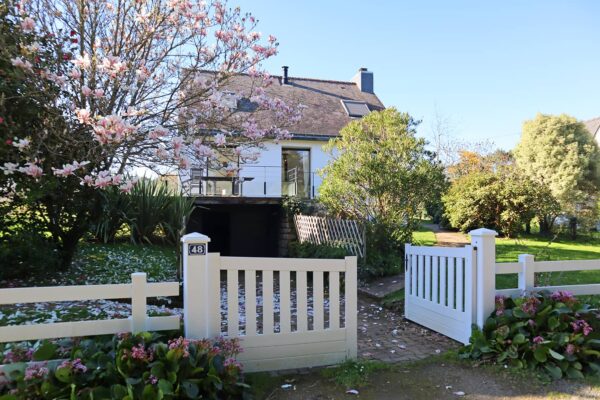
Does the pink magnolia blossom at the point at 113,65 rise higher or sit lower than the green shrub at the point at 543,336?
higher

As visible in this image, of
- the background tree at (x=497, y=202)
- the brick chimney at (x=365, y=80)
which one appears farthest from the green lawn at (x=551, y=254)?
the brick chimney at (x=365, y=80)

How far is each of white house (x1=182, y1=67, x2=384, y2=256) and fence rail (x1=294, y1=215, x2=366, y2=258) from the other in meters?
1.24

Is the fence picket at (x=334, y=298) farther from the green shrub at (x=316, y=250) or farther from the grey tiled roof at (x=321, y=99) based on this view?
the grey tiled roof at (x=321, y=99)

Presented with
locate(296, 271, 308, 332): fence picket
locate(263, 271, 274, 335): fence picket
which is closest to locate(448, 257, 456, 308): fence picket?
locate(296, 271, 308, 332): fence picket

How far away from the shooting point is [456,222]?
40.5 ft

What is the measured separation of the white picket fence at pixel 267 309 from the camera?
2900mm

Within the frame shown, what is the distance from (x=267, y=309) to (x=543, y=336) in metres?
2.25

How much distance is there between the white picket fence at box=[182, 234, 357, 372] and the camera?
9.52 feet

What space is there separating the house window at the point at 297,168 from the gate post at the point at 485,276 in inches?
414

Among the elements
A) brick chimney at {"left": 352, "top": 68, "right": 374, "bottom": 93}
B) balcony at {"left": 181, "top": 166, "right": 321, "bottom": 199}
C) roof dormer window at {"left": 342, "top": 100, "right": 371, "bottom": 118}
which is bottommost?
balcony at {"left": 181, "top": 166, "right": 321, "bottom": 199}

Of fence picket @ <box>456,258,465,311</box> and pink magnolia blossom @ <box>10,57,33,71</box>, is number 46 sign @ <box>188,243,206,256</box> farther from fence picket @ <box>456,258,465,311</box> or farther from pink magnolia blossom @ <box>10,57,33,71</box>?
fence picket @ <box>456,258,465,311</box>

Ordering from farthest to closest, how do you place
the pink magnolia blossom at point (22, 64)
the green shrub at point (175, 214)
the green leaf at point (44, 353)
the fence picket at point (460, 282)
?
the green shrub at point (175, 214)
the fence picket at point (460, 282)
the pink magnolia blossom at point (22, 64)
the green leaf at point (44, 353)

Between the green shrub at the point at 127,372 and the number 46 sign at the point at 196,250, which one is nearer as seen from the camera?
the green shrub at the point at 127,372

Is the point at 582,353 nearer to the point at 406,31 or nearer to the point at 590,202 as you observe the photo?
the point at 406,31
